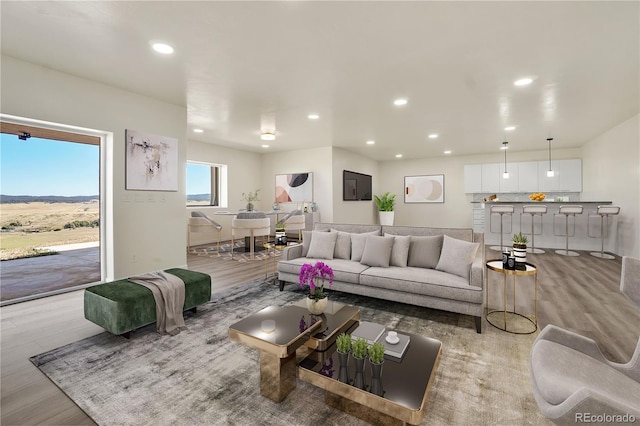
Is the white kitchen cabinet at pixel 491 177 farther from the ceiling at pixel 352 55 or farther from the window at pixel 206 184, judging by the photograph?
the window at pixel 206 184

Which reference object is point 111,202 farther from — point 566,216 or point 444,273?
point 566,216

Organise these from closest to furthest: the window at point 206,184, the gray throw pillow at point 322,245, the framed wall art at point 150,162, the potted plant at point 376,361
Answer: the potted plant at point 376,361 → the gray throw pillow at point 322,245 → the framed wall art at point 150,162 → the window at point 206,184

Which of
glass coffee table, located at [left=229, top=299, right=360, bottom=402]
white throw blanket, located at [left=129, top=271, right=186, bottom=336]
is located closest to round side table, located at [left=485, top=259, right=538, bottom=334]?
glass coffee table, located at [left=229, top=299, right=360, bottom=402]

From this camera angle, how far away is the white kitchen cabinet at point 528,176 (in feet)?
27.1

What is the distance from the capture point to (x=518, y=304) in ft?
10.9

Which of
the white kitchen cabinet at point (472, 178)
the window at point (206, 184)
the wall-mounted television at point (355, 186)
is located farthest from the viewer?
the white kitchen cabinet at point (472, 178)

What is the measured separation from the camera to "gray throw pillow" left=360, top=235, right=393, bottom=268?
3.40 metres

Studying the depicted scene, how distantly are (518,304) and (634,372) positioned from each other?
6.81ft

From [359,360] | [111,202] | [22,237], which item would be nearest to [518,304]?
[359,360]

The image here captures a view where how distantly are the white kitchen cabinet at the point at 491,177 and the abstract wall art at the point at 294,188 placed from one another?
17.5 feet

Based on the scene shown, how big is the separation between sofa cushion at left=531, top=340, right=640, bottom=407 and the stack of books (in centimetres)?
68

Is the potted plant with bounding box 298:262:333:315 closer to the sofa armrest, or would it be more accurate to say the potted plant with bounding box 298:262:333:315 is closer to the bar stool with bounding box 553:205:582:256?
the sofa armrest

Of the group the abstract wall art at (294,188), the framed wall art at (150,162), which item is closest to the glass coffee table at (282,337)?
the framed wall art at (150,162)

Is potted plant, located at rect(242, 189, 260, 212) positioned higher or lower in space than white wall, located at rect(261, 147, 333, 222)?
lower
